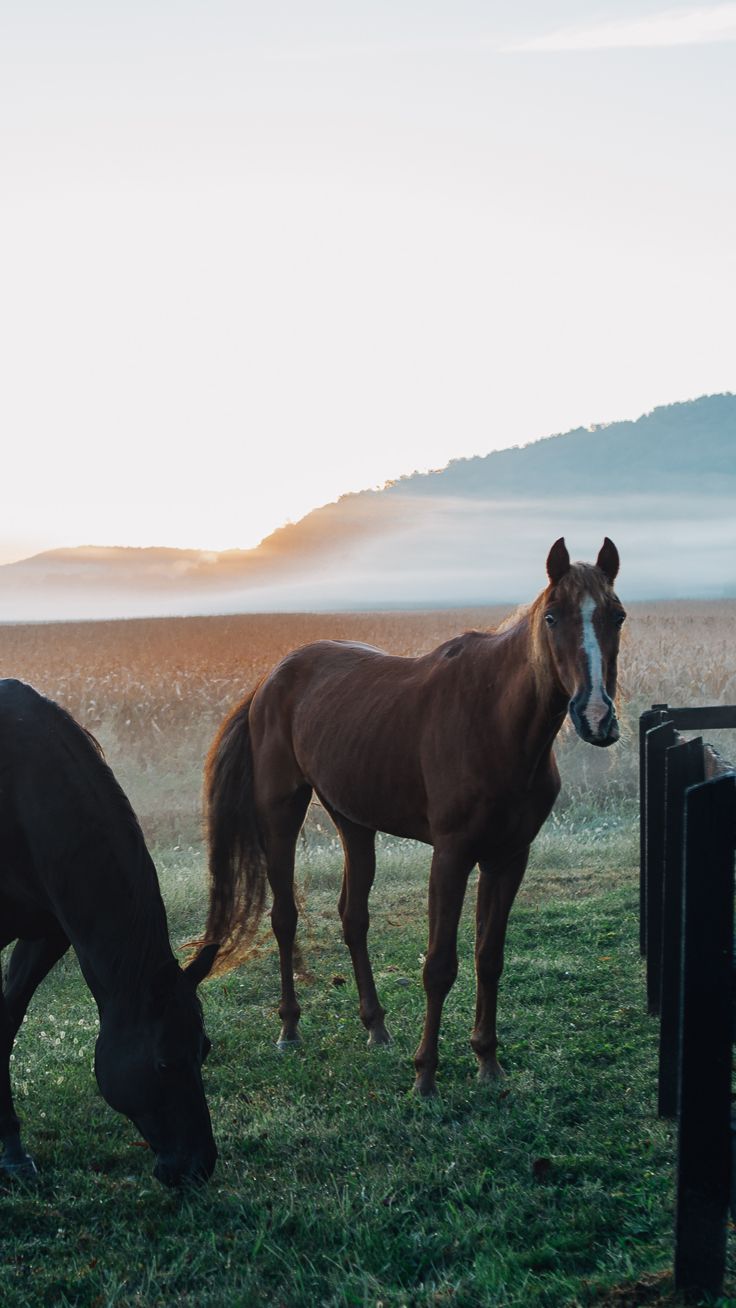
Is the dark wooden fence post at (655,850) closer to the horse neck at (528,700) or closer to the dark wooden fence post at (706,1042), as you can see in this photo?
the horse neck at (528,700)

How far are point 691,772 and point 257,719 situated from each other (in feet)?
9.22

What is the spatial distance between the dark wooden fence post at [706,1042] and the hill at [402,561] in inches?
3319

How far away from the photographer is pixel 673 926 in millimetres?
4105

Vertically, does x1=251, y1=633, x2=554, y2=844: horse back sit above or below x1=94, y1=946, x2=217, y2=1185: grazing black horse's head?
above

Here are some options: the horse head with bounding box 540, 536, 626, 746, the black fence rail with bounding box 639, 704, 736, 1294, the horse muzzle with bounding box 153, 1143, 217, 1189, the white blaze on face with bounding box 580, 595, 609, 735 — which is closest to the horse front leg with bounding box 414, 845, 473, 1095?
the horse head with bounding box 540, 536, 626, 746

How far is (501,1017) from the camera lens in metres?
5.61

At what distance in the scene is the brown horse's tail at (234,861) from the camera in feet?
20.2

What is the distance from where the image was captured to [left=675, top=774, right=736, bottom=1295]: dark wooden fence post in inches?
110

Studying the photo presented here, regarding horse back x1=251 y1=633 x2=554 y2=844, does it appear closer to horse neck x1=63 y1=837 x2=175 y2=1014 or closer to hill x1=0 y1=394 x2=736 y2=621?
horse neck x1=63 y1=837 x2=175 y2=1014

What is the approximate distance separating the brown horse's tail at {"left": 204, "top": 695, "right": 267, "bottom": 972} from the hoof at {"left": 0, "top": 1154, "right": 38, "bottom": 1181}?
2.10 m

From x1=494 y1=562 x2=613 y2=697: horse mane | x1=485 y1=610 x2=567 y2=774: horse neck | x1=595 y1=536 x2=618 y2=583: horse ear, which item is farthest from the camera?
x1=485 y1=610 x2=567 y2=774: horse neck

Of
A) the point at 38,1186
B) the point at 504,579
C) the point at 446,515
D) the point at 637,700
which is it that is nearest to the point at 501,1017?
the point at 38,1186

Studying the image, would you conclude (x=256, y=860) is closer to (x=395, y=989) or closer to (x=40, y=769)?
(x=395, y=989)

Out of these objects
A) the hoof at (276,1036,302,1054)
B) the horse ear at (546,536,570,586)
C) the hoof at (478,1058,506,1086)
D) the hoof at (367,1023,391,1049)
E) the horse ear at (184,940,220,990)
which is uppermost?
the horse ear at (546,536,570,586)
